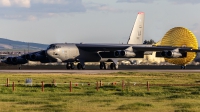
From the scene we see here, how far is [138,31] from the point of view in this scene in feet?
323

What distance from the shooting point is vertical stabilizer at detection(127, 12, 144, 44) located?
97188 millimetres

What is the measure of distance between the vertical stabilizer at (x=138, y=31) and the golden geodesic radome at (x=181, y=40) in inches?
471

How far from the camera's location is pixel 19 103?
32469 millimetres

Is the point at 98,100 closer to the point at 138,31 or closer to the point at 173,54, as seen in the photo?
the point at 173,54

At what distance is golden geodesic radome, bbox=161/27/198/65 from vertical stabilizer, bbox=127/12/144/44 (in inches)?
471

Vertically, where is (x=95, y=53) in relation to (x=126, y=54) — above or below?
above

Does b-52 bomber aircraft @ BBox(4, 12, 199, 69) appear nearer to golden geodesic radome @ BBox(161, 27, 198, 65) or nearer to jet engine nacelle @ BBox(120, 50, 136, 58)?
jet engine nacelle @ BBox(120, 50, 136, 58)

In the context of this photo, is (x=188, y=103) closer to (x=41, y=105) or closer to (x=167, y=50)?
(x=41, y=105)

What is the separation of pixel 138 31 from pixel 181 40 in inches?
560

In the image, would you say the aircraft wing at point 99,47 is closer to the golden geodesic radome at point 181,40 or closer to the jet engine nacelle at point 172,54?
the jet engine nacelle at point 172,54

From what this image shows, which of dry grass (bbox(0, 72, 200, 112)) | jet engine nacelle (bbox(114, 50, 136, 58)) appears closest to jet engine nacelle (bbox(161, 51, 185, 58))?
jet engine nacelle (bbox(114, 50, 136, 58))

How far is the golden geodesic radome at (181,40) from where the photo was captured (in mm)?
107562

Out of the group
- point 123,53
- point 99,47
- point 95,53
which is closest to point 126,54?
point 123,53

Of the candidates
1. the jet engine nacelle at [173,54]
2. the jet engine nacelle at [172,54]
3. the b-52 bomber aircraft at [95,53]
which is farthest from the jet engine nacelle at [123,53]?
the jet engine nacelle at [173,54]
